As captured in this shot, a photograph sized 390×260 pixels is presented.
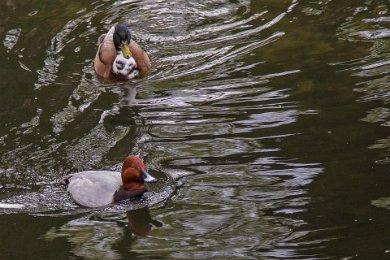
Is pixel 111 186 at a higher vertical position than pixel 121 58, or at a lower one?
lower

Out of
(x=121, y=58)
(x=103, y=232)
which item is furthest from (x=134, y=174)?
(x=121, y=58)

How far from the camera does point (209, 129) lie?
32.4 ft

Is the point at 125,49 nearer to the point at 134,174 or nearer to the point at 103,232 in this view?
the point at 134,174

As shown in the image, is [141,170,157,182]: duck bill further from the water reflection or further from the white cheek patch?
the white cheek patch

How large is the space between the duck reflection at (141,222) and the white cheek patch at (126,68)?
3913 millimetres

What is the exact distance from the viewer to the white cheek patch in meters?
12.2

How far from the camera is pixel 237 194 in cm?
848

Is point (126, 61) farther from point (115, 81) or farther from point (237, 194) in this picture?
point (237, 194)

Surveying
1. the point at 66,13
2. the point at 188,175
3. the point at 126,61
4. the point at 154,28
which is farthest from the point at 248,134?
the point at 66,13

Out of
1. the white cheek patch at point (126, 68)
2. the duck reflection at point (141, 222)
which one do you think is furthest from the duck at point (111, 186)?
the white cheek patch at point (126, 68)

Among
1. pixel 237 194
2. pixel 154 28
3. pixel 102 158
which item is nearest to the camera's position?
pixel 237 194

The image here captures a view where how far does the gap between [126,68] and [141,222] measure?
14.0ft

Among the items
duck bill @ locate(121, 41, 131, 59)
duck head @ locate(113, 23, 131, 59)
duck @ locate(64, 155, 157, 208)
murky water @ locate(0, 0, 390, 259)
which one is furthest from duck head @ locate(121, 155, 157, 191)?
duck bill @ locate(121, 41, 131, 59)

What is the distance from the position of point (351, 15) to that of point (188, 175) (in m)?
4.86
